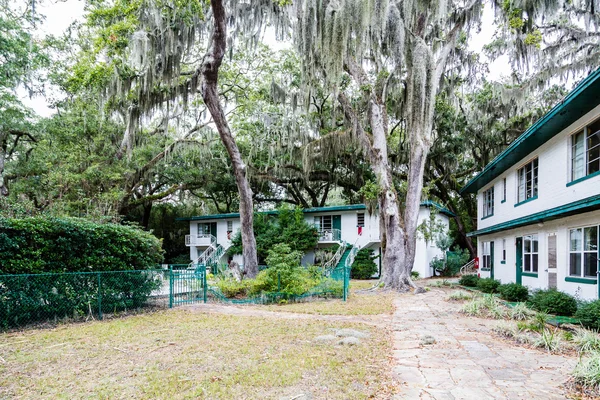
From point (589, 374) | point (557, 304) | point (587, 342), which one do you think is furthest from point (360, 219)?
point (589, 374)

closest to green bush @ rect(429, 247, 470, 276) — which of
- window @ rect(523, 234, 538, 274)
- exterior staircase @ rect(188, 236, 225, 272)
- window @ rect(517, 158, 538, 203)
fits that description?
window @ rect(517, 158, 538, 203)

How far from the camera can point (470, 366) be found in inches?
202

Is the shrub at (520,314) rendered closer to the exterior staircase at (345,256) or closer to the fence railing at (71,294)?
the fence railing at (71,294)

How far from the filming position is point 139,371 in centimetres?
500

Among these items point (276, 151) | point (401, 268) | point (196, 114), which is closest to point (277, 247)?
point (401, 268)

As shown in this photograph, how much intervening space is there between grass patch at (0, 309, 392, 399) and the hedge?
1524 mm

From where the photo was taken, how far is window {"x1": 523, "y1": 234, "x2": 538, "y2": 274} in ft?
38.2

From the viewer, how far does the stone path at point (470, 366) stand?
13.9ft

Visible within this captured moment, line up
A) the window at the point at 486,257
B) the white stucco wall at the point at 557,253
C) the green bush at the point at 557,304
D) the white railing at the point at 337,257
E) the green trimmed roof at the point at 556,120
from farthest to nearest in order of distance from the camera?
1. the white railing at the point at 337,257
2. the window at the point at 486,257
3. the green bush at the point at 557,304
4. the white stucco wall at the point at 557,253
5. the green trimmed roof at the point at 556,120

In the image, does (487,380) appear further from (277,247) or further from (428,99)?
(428,99)

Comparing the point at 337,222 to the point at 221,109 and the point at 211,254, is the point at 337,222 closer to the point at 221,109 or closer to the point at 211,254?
the point at 211,254

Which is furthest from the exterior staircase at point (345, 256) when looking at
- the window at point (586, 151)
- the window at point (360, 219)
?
the window at point (586, 151)

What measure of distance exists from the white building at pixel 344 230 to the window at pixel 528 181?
7.45 meters

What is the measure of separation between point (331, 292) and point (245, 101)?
12.0 m
